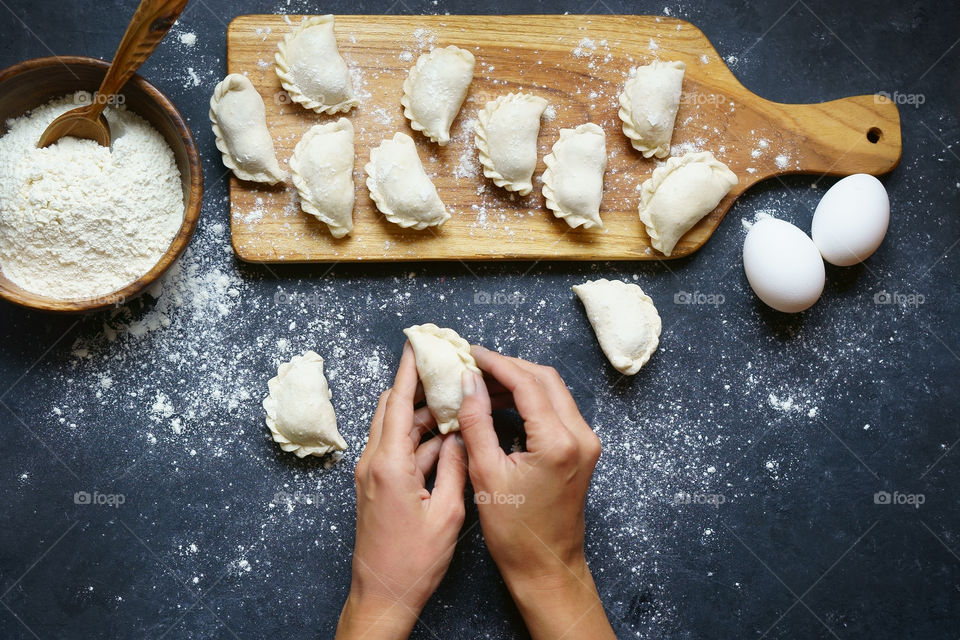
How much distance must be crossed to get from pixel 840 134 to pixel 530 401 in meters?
1.21

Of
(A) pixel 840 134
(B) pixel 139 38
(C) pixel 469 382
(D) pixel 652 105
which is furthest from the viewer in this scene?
(A) pixel 840 134

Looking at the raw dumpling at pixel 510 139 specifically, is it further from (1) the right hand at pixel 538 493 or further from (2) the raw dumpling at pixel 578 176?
(1) the right hand at pixel 538 493

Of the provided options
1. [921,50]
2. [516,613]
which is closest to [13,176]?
[516,613]

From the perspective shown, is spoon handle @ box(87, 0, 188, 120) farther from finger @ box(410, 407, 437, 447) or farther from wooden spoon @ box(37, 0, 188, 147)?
finger @ box(410, 407, 437, 447)

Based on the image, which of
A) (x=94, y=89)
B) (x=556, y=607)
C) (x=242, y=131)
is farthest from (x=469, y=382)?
(x=94, y=89)

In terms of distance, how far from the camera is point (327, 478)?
1.84 metres

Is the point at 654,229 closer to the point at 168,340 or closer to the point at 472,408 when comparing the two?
the point at 472,408

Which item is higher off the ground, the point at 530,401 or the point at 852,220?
the point at 852,220

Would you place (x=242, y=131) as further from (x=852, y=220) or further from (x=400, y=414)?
(x=852, y=220)

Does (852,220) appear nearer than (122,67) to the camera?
No

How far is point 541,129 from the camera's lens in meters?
1.87

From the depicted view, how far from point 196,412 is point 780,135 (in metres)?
1.82

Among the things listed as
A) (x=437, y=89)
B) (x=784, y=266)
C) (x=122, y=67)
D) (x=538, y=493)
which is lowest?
(x=538, y=493)

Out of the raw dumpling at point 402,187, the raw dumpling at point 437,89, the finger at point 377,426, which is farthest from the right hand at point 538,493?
the raw dumpling at point 437,89
